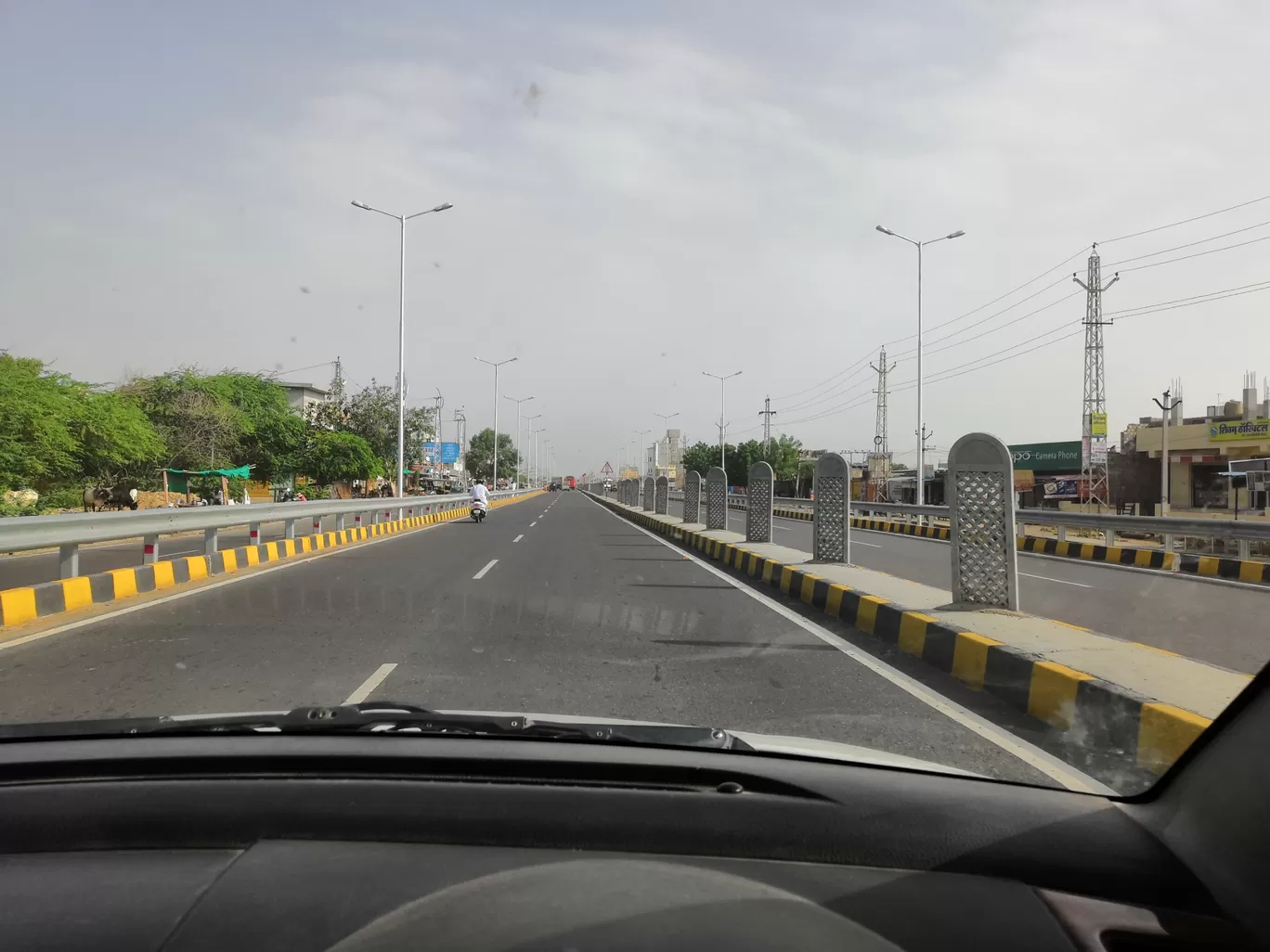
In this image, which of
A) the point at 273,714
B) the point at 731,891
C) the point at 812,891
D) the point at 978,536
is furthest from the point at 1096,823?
the point at 978,536

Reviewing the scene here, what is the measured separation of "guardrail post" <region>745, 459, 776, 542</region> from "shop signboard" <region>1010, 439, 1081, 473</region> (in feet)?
115

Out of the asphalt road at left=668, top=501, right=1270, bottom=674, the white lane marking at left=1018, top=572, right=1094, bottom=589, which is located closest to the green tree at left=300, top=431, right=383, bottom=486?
the asphalt road at left=668, top=501, right=1270, bottom=674

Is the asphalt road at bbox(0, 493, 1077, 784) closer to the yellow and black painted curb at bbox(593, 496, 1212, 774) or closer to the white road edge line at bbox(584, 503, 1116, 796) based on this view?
the white road edge line at bbox(584, 503, 1116, 796)

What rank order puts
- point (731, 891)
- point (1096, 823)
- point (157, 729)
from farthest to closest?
1. point (157, 729)
2. point (1096, 823)
3. point (731, 891)

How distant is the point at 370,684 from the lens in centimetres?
549

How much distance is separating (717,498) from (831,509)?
28.2 feet

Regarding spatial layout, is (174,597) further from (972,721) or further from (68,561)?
(972,721)

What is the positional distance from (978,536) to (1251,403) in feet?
13.6

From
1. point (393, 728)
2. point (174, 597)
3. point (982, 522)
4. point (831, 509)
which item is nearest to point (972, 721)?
point (982, 522)

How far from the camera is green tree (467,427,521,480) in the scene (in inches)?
4697

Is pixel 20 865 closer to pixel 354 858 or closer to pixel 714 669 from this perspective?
pixel 354 858

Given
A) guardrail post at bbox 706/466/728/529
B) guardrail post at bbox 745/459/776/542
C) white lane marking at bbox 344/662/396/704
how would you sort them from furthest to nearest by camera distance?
guardrail post at bbox 706/466/728/529, guardrail post at bbox 745/459/776/542, white lane marking at bbox 344/662/396/704

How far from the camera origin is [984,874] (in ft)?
6.14

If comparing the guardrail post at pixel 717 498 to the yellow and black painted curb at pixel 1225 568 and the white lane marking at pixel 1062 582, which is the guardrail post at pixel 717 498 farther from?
the yellow and black painted curb at pixel 1225 568
